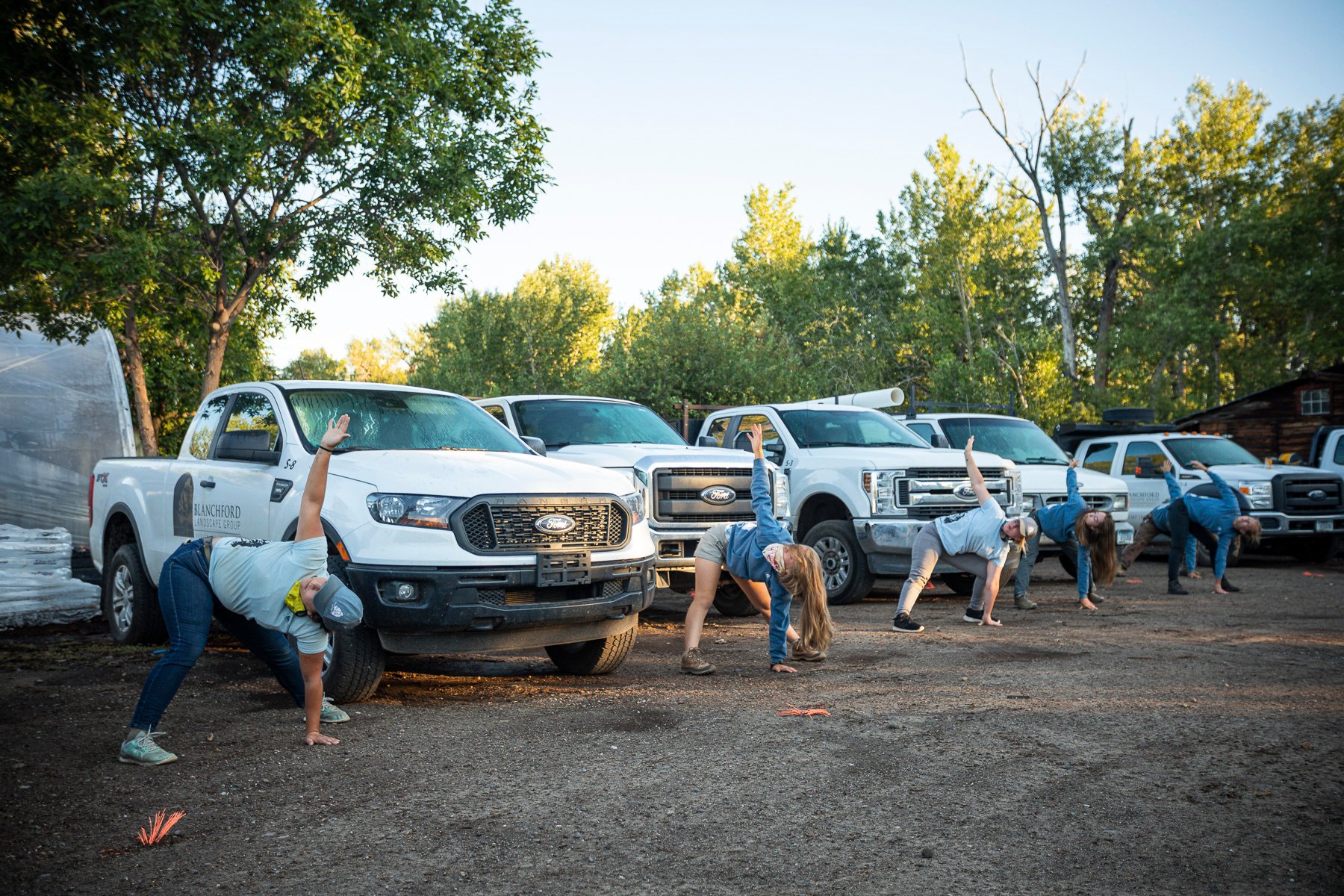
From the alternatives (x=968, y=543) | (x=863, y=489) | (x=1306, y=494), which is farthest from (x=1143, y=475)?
(x=968, y=543)

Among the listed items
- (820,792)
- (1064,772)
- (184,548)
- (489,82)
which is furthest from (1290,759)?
(489,82)

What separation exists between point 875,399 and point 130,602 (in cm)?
959

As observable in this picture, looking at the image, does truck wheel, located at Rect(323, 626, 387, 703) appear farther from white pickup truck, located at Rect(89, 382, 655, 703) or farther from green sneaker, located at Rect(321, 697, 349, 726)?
green sneaker, located at Rect(321, 697, 349, 726)

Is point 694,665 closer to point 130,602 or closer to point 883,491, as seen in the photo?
point 883,491

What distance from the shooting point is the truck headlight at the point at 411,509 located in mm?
6020

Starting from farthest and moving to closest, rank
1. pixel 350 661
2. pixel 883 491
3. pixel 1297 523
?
pixel 1297 523
pixel 883 491
pixel 350 661

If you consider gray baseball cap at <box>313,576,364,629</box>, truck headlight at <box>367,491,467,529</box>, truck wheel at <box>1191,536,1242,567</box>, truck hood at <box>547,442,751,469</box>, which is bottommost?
truck wheel at <box>1191,536,1242,567</box>

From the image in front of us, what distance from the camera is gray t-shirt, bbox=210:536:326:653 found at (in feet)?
16.6

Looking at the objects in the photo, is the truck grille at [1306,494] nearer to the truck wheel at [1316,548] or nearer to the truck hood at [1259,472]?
the truck hood at [1259,472]

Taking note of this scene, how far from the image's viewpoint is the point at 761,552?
280 inches

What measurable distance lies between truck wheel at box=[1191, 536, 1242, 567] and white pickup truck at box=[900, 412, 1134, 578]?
121cm

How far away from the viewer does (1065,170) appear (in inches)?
1626

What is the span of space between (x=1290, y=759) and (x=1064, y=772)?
1.16 meters

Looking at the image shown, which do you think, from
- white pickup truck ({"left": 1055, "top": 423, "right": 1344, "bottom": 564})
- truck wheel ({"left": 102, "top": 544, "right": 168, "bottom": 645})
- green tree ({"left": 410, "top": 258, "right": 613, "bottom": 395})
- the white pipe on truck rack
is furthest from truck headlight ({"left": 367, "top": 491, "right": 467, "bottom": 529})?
green tree ({"left": 410, "top": 258, "right": 613, "bottom": 395})
